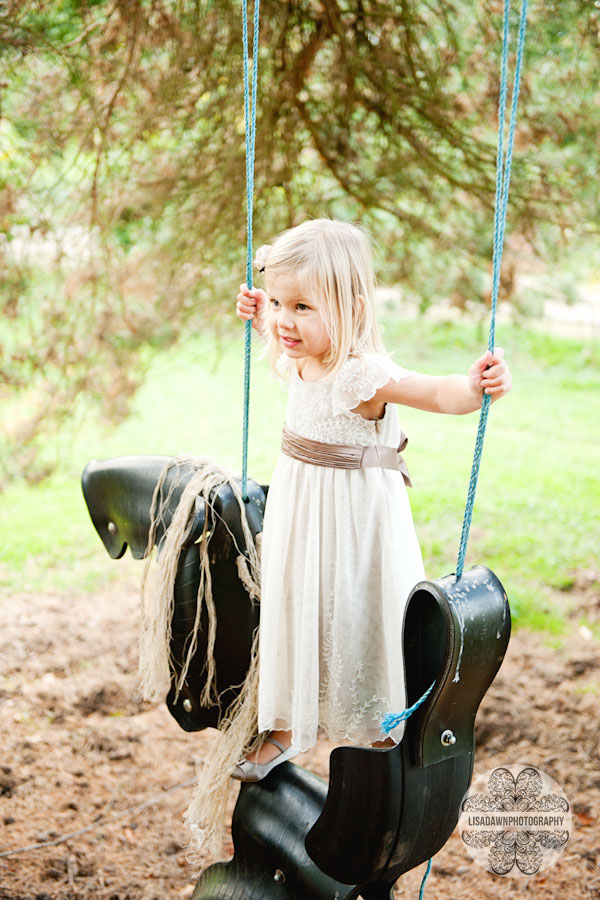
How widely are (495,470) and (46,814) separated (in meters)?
4.11

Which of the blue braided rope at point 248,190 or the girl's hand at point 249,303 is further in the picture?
the girl's hand at point 249,303

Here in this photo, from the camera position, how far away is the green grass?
4.14 meters

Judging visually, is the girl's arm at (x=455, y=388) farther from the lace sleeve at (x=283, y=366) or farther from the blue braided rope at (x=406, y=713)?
the blue braided rope at (x=406, y=713)

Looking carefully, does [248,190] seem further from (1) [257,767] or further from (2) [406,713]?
(1) [257,767]

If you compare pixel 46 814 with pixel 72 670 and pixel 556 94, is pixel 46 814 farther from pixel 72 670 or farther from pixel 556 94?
pixel 556 94

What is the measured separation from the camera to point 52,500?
5547 mm

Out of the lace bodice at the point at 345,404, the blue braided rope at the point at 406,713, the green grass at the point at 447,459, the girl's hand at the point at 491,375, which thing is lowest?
the green grass at the point at 447,459

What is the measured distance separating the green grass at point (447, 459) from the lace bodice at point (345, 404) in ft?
7.12

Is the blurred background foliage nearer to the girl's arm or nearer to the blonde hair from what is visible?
the blonde hair

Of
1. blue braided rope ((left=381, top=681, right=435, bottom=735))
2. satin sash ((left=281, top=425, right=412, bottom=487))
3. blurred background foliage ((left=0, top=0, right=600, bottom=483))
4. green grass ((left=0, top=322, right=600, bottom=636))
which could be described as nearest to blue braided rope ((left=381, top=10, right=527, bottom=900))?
blue braided rope ((left=381, top=681, right=435, bottom=735))

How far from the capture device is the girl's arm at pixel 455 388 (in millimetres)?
1304

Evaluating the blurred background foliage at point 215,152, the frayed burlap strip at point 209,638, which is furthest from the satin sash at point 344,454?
the blurred background foliage at point 215,152

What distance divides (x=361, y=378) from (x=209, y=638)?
2.31 ft

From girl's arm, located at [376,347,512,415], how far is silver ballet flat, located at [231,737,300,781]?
86 cm
